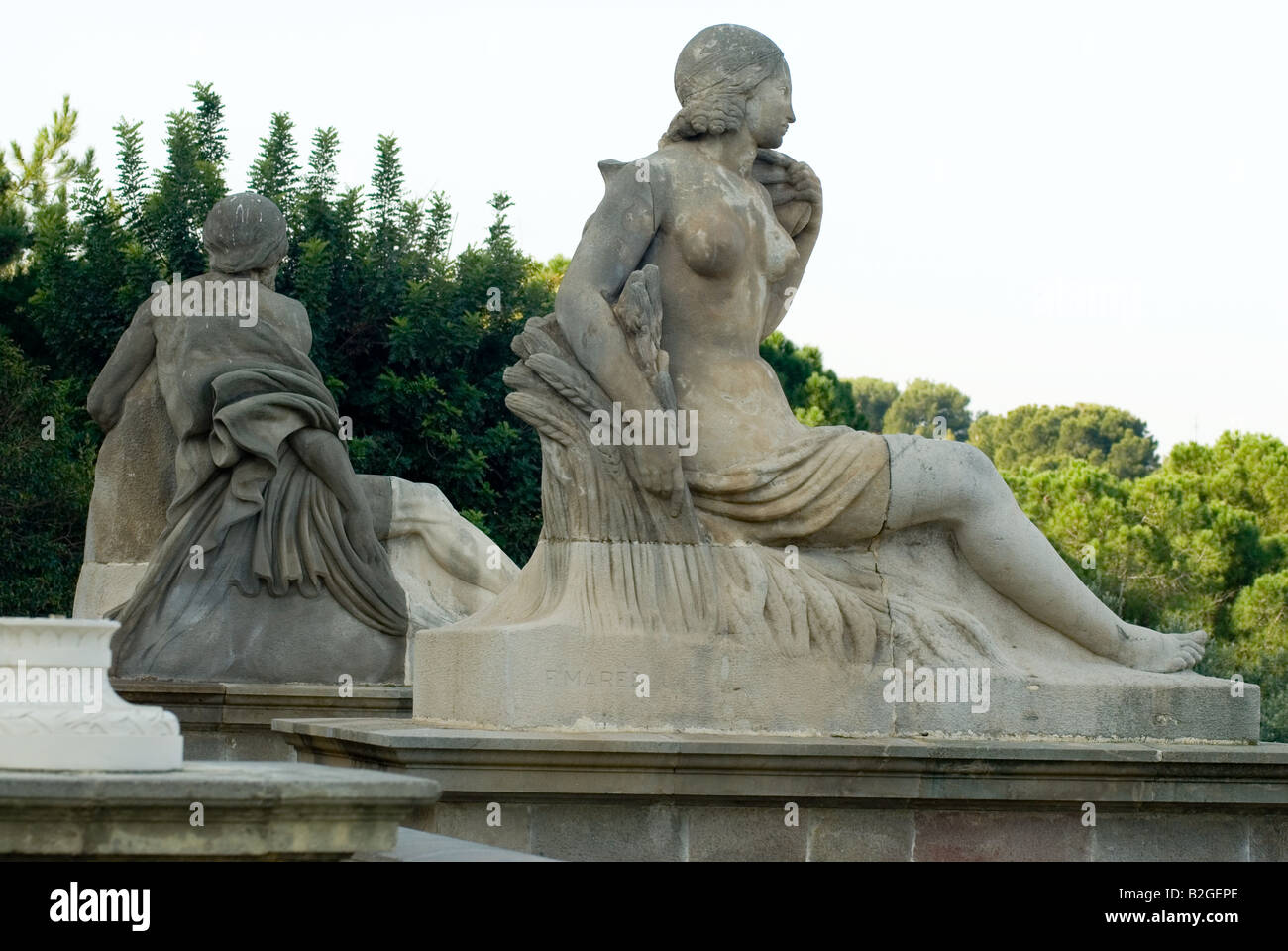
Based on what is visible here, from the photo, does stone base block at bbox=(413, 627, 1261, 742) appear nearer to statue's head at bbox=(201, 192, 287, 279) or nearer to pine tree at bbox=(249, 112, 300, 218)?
statue's head at bbox=(201, 192, 287, 279)

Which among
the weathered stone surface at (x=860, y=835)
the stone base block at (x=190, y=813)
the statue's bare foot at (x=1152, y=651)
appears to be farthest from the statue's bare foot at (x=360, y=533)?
the stone base block at (x=190, y=813)

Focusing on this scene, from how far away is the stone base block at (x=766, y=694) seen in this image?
23.9 ft

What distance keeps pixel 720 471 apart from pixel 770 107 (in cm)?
144

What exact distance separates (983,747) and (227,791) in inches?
144

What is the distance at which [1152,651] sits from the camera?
780cm

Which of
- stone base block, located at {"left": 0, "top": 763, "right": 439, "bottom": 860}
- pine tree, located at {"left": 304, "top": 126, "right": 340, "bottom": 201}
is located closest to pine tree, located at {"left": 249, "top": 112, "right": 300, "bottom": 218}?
pine tree, located at {"left": 304, "top": 126, "right": 340, "bottom": 201}

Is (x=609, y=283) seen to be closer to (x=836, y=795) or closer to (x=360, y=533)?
(x=836, y=795)

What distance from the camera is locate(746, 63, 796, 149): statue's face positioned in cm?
809

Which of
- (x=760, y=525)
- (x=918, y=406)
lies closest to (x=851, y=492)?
(x=760, y=525)

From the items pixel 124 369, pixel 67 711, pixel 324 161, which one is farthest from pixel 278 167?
pixel 67 711

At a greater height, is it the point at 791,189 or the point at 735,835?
the point at 791,189

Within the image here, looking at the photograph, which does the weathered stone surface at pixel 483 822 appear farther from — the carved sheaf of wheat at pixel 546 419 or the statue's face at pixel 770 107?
the statue's face at pixel 770 107

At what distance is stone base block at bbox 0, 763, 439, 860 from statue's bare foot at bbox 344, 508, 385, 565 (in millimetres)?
5883

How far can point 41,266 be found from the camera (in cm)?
2116
